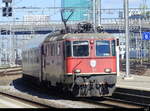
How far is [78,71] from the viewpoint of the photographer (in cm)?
2222

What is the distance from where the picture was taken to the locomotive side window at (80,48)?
2253cm

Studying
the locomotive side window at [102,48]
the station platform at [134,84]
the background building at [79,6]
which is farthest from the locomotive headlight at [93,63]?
the background building at [79,6]

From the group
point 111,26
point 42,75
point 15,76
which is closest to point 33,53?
point 42,75

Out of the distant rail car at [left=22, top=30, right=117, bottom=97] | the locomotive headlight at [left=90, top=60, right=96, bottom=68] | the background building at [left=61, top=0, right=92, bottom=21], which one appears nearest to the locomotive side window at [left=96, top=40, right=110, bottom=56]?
the distant rail car at [left=22, top=30, right=117, bottom=97]

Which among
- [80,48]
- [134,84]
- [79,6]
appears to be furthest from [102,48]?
[79,6]

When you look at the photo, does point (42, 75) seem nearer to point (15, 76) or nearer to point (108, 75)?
point (108, 75)

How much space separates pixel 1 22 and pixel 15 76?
8291cm

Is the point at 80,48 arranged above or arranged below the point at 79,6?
below

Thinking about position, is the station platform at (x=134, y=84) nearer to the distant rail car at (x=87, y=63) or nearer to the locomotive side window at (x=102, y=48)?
the distant rail car at (x=87, y=63)

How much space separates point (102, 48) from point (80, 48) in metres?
0.95

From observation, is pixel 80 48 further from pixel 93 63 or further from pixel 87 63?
pixel 93 63

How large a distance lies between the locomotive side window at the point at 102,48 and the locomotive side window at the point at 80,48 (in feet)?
1.56

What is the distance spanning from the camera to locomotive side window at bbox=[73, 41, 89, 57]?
2253 cm

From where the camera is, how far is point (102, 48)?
22.8 metres
